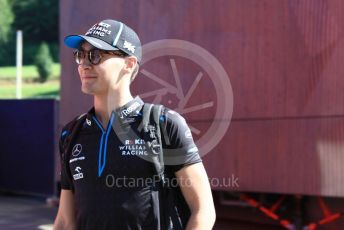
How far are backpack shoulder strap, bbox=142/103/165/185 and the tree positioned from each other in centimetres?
4907

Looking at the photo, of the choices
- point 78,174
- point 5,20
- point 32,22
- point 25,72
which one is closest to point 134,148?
point 78,174

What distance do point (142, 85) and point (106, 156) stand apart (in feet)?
16.1

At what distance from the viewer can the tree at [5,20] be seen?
50.1 meters

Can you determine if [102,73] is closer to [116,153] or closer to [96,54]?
[96,54]

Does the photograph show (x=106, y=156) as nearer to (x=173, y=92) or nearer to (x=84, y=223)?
(x=84, y=223)

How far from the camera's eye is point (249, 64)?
630 centimetres

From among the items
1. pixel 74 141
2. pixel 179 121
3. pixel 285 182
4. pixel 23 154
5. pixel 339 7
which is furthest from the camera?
pixel 23 154

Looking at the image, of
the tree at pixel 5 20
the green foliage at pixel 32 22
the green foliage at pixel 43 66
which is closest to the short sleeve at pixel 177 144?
the green foliage at pixel 43 66

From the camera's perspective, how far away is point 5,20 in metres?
52.1

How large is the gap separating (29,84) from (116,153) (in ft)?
143

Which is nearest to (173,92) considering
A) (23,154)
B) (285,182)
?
(285,182)

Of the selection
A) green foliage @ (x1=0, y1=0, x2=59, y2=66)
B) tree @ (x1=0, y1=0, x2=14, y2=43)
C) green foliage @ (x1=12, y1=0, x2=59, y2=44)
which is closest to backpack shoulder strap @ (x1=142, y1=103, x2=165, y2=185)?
tree @ (x1=0, y1=0, x2=14, y2=43)

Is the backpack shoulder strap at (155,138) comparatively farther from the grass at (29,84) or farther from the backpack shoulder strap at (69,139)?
the grass at (29,84)

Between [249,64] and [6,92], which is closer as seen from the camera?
[249,64]
